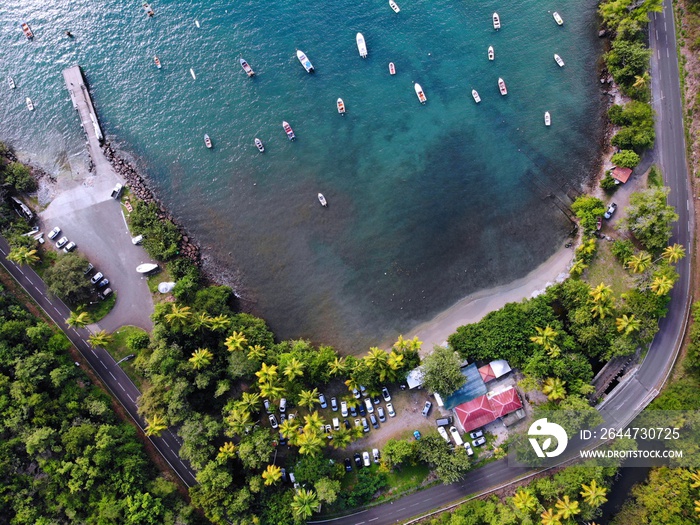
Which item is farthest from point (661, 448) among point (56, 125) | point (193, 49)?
point (56, 125)

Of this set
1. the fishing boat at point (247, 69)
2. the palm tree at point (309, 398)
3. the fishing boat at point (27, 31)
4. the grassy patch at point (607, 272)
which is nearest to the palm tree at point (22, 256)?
the fishing boat at point (27, 31)

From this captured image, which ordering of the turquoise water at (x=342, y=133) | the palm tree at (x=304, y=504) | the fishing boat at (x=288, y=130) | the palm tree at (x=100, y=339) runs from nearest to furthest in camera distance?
the palm tree at (x=304, y=504) → the palm tree at (x=100, y=339) → the turquoise water at (x=342, y=133) → the fishing boat at (x=288, y=130)

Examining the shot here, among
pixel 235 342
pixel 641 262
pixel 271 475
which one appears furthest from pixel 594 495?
pixel 235 342

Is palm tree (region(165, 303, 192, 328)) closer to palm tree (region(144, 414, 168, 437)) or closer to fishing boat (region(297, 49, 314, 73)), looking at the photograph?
palm tree (region(144, 414, 168, 437))

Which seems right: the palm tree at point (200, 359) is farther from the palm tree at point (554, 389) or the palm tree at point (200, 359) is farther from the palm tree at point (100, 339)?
the palm tree at point (554, 389)

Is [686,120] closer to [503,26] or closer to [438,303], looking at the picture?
[503,26]

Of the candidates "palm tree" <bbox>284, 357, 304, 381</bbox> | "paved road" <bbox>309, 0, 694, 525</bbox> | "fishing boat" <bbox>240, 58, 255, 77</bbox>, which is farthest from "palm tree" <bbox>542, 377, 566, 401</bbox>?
"fishing boat" <bbox>240, 58, 255, 77</bbox>

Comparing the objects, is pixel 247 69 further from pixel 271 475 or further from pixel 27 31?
pixel 271 475
